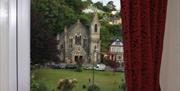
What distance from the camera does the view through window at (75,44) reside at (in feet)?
6.39

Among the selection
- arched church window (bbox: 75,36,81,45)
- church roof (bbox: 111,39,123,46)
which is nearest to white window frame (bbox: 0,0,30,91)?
arched church window (bbox: 75,36,81,45)

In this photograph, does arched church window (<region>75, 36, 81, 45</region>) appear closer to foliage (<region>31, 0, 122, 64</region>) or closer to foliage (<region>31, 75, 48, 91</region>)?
foliage (<region>31, 0, 122, 64</region>)

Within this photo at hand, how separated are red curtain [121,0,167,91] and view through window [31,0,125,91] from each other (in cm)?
22

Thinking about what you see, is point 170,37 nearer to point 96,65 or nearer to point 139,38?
point 139,38

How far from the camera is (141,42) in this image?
5.82 feet

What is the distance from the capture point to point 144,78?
1.79 metres

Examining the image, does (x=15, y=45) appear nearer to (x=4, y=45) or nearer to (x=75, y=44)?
(x=4, y=45)

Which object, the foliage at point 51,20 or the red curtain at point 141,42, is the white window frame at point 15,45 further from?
the red curtain at point 141,42

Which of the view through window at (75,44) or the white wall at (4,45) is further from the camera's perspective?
the view through window at (75,44)

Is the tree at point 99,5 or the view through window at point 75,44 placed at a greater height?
the tree at point 99,5

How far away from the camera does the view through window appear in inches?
76.6

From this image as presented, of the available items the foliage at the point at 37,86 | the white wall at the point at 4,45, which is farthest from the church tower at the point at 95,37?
the white wall at the point at 4,45

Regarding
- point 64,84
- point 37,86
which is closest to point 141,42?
point 64,84

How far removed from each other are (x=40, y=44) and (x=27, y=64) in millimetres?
176
